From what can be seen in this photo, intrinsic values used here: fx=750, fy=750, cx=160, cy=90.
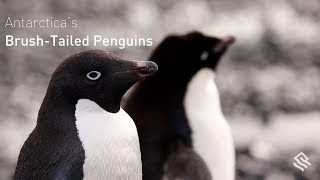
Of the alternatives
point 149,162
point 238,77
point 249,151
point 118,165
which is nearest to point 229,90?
point 238,77

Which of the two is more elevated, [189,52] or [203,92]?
[189,52]

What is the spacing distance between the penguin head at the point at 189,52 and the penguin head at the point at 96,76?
1.77 ft

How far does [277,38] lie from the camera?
2227mm

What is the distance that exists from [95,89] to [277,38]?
83 cm

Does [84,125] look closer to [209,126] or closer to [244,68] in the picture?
[209,126]

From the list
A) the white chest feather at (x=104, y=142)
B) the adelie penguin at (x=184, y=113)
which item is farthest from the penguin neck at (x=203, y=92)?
the white chest feather at (x=104, y=142)

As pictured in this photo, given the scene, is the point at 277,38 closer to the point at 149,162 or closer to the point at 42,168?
the point at 149,162

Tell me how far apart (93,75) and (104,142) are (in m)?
0.14

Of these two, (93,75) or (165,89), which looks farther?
(165,89)

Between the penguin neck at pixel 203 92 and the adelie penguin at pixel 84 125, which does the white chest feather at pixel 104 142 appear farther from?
the penguin neck at pixel 203 92

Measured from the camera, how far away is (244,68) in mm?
2217

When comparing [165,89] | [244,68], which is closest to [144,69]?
[165,89]

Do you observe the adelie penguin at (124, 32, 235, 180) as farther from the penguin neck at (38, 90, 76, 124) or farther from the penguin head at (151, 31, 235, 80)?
the penguin neck at (38, 90, 76, 124)

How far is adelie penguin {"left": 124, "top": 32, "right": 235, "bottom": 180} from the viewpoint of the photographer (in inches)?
82.3
